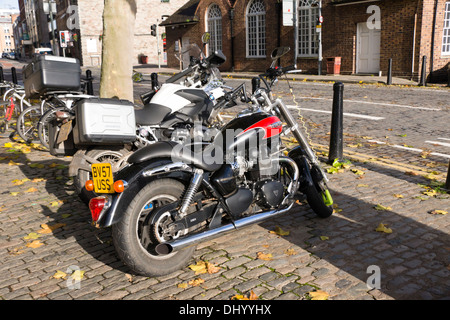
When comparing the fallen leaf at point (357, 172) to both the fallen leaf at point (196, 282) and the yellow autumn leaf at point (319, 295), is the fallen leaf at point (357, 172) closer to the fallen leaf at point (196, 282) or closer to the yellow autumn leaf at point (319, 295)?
the yellow autumn leaf at point (319, 295)

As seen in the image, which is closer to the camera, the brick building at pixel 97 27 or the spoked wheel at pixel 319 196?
the spoked wheel at pixel 319 196

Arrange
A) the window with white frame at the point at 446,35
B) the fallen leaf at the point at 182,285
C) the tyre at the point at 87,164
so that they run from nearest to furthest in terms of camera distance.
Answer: the fallen leaf at the point at 182,285 → the tyre at the point at 87,164 → the window with white frame at the point at 446,35

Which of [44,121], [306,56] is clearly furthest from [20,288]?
[306,56]

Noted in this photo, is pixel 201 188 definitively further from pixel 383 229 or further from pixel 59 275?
pixel 383 229

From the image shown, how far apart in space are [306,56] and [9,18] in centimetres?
16377

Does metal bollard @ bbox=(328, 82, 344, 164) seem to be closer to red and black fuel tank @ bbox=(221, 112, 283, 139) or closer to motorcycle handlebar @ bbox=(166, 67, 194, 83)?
motorcycle handlebar @ bbox=(166, 67, 194, 83)

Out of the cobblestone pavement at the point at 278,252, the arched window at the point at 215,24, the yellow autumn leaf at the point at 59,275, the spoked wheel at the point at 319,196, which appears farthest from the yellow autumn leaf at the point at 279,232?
the arched window at the point at 215,24

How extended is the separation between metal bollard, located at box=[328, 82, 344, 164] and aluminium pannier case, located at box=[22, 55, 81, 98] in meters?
3.75

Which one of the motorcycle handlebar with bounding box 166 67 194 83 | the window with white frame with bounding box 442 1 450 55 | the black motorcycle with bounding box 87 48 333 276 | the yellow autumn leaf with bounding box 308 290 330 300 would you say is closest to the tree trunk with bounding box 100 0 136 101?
the motorcycle handlebar with bounding box 166 67 194 83

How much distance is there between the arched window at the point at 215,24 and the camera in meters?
31.5

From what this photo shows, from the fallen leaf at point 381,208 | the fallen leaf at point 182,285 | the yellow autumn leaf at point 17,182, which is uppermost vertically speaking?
the yellow autumn leaf at point 17,182

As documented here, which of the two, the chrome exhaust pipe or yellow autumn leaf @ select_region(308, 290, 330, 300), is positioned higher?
the chrome exhaust pipe

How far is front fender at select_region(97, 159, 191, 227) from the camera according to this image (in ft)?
11.2
